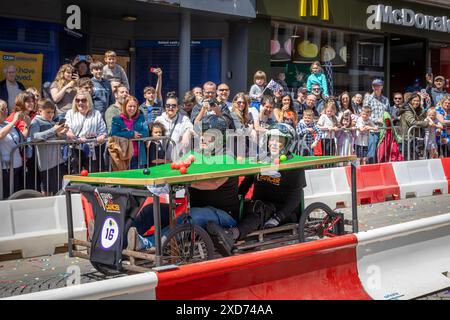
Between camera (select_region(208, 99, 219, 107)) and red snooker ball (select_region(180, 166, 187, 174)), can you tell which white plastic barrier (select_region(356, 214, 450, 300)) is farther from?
camera (select_region(208, 99, 219, 107))

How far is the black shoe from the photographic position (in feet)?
24.5

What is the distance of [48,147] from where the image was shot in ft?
33.9

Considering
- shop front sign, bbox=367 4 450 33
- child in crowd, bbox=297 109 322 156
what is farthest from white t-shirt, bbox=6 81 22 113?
shop front sign, bbox=367 4 450 33

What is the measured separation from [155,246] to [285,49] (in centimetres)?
1319

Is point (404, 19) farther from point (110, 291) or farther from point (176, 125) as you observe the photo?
point (110, 291)

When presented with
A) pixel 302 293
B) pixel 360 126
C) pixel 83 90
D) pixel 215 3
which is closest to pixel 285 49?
pixel 215 3

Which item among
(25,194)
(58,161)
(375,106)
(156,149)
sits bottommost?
(25,194)

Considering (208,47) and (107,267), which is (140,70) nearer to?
(208,47)

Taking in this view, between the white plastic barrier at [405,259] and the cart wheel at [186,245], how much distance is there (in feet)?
6.17

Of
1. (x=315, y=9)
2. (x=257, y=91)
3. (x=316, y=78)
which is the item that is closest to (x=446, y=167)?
(x=316, y=78)

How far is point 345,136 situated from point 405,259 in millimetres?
8358

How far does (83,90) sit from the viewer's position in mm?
11141

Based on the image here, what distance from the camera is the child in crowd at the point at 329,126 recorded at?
14.0 m

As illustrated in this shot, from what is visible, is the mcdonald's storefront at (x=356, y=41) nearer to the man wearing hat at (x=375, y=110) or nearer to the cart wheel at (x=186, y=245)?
the man wearing hat at (x=375, y=110)
